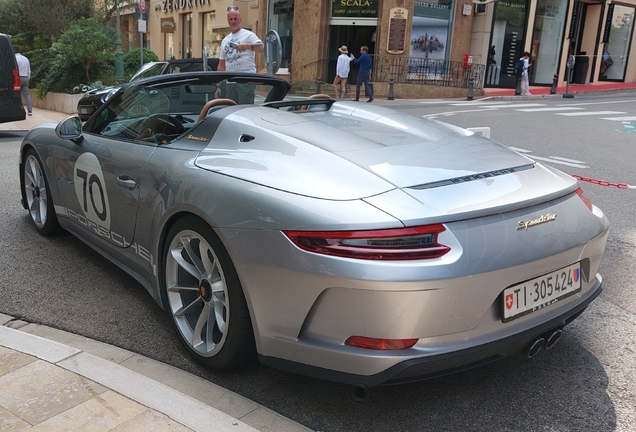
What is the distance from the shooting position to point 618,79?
33.1 meters

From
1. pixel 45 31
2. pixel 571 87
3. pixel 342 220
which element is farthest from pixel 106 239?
pixel 571 87

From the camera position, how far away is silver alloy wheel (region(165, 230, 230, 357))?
2777 mm

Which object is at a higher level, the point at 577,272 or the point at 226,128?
the point at 226,128

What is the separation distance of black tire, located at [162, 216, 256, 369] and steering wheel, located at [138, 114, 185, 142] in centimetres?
85

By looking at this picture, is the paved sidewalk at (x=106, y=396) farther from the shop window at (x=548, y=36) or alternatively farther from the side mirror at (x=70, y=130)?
the shop window at (x=548, y=36)

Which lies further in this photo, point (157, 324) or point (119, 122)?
point (119, 122)

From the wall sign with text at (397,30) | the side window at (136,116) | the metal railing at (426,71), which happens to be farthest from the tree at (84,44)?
the side window at (136,116)

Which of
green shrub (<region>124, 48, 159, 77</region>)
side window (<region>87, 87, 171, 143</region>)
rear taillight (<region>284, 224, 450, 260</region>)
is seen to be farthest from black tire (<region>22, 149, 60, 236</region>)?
green shrub (<region>124, 48, 159, 77</region>)

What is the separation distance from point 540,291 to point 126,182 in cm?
220

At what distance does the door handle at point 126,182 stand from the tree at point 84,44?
46.1 ft

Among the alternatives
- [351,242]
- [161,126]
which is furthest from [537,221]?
[161,126]

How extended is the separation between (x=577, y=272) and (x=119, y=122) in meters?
2.81

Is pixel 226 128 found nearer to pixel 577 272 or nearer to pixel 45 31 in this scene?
pixel 577 272

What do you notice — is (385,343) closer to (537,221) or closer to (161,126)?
(537,221)
